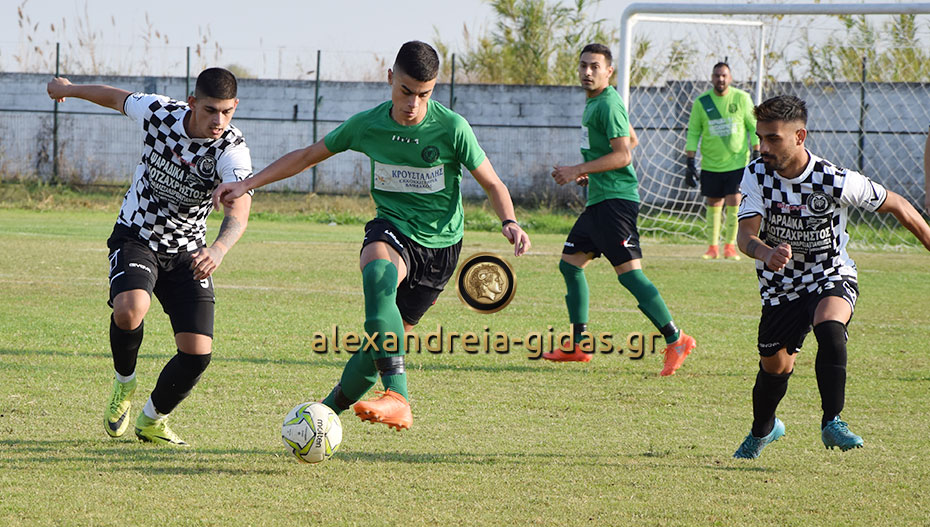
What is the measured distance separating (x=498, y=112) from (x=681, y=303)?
1324cm

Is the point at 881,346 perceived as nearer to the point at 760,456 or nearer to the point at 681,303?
the point at 681,303

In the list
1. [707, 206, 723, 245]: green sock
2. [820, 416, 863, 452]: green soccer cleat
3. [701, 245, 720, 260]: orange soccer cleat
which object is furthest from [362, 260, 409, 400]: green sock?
[701, 245, 720, 260]: orange soccer cleat

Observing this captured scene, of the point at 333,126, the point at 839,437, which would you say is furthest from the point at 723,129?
the point at 333,126

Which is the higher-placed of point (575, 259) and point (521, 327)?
point (575, 259)

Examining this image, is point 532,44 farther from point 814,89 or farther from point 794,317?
point 794,317

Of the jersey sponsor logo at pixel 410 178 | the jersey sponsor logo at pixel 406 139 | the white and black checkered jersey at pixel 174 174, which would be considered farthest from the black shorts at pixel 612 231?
the white and black checkered jersey at pixel 174 174

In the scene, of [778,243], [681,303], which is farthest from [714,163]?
[778,243]

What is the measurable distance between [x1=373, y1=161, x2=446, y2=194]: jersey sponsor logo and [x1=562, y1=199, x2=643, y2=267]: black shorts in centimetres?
244

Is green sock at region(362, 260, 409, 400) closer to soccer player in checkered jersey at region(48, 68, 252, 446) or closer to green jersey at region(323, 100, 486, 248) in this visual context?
green jersey at region(323, 100, 486, 248)

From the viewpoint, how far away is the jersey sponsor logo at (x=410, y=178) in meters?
4.71

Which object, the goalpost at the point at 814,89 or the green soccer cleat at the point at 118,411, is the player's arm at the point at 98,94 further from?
the goalpost at the point at 814,89

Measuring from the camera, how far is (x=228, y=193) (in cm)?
450

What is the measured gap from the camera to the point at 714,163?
13.0 metres

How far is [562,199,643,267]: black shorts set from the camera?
22.9 feet
